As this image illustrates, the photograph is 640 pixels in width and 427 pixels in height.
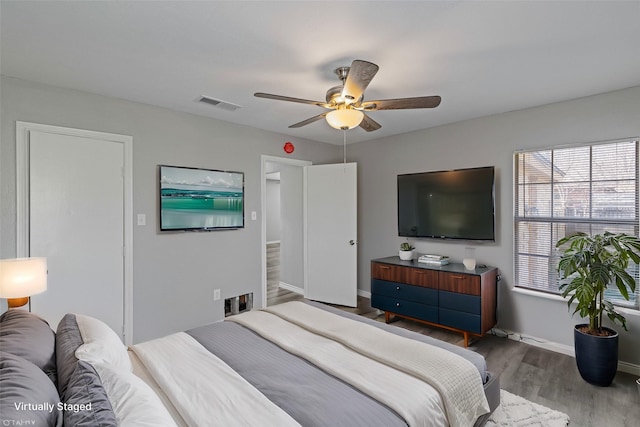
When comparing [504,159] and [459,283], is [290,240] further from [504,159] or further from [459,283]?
[504,159]

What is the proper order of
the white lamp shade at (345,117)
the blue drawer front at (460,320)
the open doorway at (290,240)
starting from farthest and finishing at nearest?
the open doorway at (290,240)
the blue drawer front at (460,320)
the white lamp shade at (345,117)

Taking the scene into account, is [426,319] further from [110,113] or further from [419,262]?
[110,113]

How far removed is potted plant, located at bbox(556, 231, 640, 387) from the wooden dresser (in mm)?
762

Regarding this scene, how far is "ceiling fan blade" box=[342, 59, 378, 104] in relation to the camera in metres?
1.83

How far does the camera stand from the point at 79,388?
1024mm

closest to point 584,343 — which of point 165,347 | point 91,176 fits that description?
point 165,347

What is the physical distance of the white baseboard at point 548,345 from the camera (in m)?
2.74

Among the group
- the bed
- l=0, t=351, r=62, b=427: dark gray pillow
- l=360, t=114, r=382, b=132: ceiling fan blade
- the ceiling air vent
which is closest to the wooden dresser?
the bed

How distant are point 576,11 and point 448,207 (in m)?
2.38

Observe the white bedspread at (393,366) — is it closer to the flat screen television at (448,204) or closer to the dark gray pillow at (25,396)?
the dark gray pillow at (25,396)

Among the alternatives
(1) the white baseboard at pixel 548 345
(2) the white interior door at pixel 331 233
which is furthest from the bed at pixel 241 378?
(2) the white interior door at pixel 331 233

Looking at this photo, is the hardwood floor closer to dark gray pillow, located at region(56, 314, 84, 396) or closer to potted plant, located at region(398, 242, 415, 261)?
potted plant, located at region(398, 242, 415, 261)

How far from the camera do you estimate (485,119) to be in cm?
364

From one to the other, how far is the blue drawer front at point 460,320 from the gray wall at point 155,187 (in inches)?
89.3
